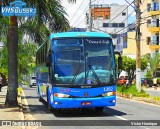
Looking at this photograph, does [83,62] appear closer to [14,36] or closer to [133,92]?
[14,36]

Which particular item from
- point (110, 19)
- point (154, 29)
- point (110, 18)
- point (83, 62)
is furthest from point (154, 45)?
point (83, 62)

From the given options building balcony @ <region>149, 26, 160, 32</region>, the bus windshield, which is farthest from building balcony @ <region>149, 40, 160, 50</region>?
the bus windshield

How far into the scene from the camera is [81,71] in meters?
17.0

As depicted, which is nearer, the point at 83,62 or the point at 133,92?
the point at 83,62

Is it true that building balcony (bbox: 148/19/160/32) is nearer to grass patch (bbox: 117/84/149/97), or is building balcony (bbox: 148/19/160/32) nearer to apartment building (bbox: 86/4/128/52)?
apartment building (bbox: 86/4/128/52)

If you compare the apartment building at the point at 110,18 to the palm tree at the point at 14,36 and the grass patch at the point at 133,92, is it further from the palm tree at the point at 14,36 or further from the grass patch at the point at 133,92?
the palm tree at the point at 14,36

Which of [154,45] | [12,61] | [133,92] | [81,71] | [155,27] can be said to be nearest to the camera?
[81,71]

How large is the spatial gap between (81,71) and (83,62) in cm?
39

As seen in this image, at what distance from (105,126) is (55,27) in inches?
387

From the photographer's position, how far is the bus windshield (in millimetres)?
16875

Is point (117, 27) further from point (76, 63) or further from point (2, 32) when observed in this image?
point (76, 63)

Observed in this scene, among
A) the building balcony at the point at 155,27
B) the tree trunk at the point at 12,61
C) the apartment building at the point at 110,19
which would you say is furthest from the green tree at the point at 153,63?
the tree trunk at the point at 12,61

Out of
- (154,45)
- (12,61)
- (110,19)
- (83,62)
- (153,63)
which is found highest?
(110,19)

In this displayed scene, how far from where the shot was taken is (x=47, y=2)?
1977cm
